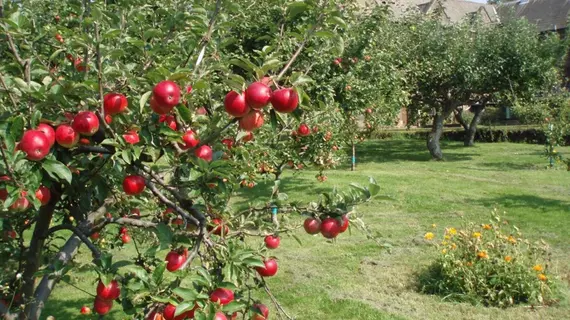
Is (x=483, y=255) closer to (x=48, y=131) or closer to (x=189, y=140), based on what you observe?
(x=189, y=140)

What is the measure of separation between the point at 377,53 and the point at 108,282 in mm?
8904

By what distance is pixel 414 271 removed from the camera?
5754 millimetres

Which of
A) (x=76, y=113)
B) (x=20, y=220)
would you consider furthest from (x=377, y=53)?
(x=76, y=113)

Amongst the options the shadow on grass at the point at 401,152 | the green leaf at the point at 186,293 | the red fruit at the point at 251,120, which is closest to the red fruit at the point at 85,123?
the red fruit at the point at 251,120

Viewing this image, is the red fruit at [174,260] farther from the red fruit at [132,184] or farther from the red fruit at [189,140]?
the red fruit at [189,140]

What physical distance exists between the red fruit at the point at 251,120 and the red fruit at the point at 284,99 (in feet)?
0.39

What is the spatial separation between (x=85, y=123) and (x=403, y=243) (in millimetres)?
5973

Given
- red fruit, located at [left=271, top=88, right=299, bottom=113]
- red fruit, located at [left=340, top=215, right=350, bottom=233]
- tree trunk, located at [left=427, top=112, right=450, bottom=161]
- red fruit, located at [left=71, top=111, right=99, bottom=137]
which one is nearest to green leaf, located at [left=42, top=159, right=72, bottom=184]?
red fruit, located at [left=71, top=111, right=99, bottom=137]

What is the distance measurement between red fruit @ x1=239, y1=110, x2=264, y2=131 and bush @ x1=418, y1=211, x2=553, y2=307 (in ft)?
13.3

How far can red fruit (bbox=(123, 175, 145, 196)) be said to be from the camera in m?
1.79

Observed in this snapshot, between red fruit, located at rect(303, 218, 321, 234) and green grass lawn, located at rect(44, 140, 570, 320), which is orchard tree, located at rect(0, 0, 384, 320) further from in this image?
green grass lawn, located at rect(44, 140, 570, 320)

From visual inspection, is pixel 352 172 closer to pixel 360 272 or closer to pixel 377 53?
pixel 377 53

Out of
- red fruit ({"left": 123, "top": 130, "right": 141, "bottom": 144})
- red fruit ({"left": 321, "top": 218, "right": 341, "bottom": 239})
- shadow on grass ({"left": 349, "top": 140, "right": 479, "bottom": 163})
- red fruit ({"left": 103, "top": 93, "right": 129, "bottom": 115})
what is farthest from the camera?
shadow on grass ({"left": 349, "top": 140, "right": 479, "bottom": 163})

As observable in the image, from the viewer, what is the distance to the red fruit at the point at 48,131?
5.12ft
